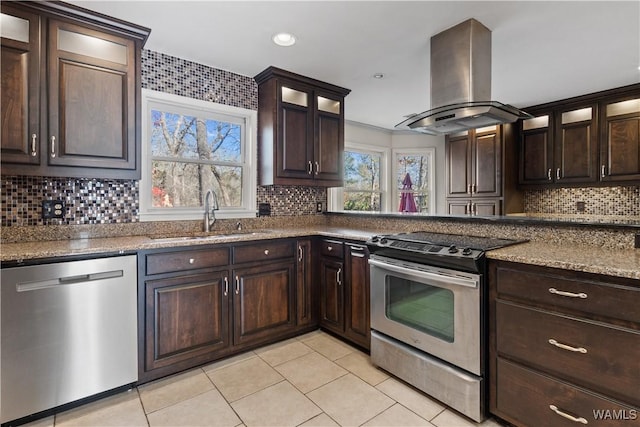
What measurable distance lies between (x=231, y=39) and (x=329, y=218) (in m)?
2.09

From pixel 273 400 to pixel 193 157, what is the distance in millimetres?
2149

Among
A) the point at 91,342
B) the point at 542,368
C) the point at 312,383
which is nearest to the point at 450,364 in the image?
the point at 542,368

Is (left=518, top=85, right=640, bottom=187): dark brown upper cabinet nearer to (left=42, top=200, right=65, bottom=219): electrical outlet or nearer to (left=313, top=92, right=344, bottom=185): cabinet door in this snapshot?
(left=313, top=92, right=344, bottom=185): cabinet door

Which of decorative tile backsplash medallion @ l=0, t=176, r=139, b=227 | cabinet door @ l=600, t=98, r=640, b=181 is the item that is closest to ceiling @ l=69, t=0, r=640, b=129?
cabinet door @ l=600, t=98, r=640, b=181

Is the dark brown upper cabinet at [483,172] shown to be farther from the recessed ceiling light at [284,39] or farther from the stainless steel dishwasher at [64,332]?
the stainless steel dishwasher at [64,332]

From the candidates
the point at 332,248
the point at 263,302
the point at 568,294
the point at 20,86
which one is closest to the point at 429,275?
the point at 568,294

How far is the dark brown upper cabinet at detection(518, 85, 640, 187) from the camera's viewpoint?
144 inches

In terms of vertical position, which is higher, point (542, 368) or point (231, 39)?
point (231, 39)

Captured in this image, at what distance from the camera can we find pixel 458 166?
491 centimetres

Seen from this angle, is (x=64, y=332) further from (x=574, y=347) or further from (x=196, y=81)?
(x=574, y=347)

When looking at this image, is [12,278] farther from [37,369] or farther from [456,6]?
[456,6]

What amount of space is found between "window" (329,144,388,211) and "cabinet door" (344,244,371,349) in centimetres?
219

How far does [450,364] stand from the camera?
6.08ft

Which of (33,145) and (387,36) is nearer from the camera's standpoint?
(33,145)
